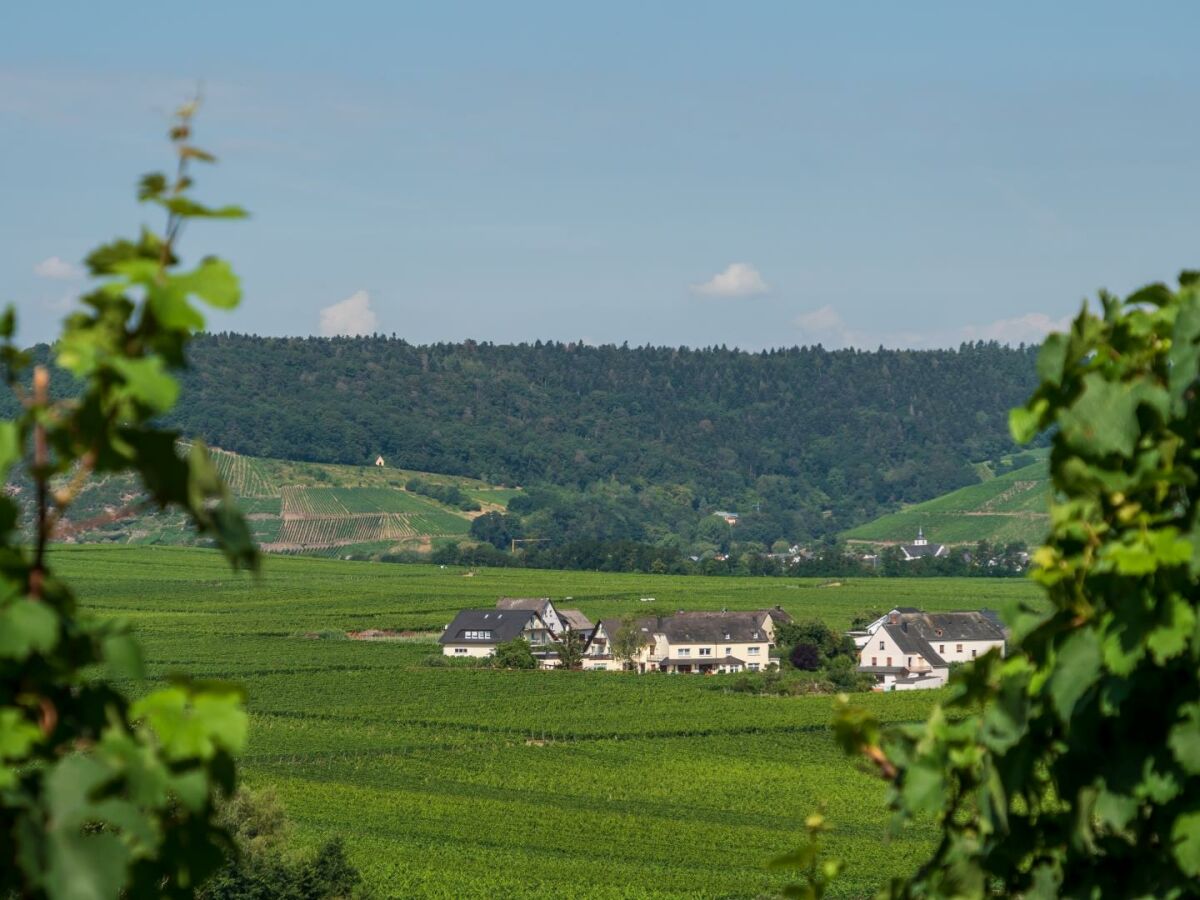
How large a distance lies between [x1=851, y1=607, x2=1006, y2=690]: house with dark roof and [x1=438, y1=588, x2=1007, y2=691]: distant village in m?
0.06

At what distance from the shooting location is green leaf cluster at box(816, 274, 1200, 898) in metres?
3.06

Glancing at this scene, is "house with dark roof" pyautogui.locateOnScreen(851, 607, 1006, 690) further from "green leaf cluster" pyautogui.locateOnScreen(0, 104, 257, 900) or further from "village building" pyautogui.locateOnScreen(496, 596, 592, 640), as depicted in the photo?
"green leaf cluster" pyautogui.locateOnScreen(0, 104, 257, 900)

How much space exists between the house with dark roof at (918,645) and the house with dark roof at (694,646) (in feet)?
21.6

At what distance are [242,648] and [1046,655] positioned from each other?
101 metres

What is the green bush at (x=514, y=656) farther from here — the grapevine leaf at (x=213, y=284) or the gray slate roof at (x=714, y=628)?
the grapevine leaf at (x=213, y=284)

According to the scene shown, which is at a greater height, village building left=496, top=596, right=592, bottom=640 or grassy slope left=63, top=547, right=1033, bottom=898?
village building left=496, top=596, right=592, bottom=640

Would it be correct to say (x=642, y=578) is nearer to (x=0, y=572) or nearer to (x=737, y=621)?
(x=737, y=621)

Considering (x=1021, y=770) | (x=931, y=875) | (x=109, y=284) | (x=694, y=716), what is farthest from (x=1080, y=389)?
(x=694, y=716)

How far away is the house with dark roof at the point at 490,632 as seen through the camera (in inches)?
4193

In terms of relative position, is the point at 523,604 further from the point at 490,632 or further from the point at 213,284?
the point at 213,284

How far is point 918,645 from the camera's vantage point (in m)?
97.5

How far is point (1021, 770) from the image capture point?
320cm

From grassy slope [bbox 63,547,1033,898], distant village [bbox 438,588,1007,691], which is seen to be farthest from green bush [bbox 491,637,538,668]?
grassy slope [bbox 63,547,1033,898]

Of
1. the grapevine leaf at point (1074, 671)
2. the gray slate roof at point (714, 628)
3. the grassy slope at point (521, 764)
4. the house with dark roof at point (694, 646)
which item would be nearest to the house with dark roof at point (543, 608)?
the grassy slope at point (521, 764)
